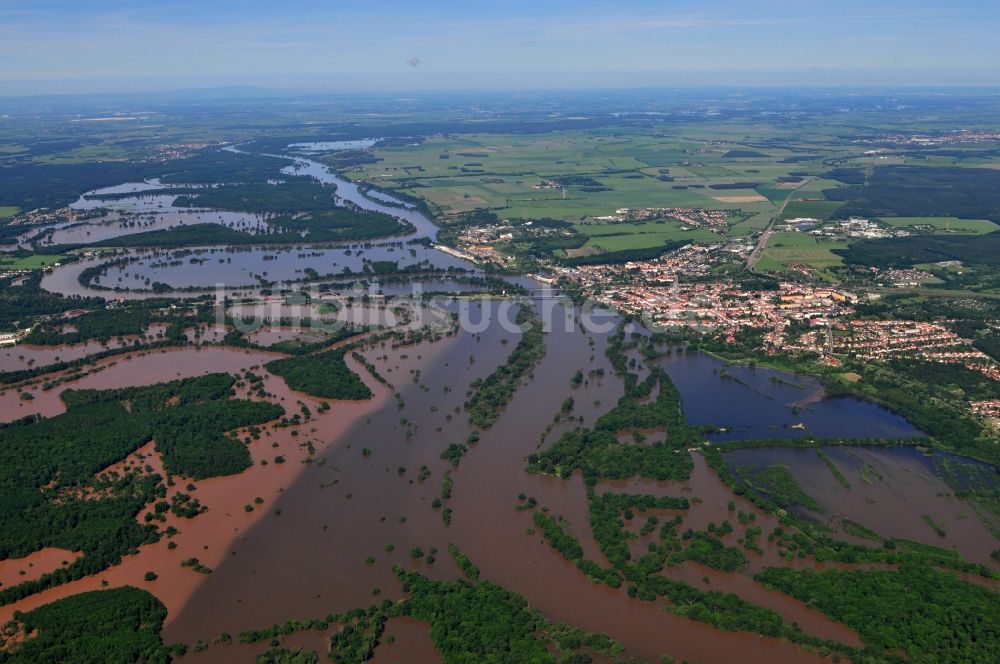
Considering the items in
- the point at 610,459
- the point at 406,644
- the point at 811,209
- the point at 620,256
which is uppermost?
the point at 811,209

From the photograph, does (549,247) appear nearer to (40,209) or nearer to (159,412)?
(159,412)

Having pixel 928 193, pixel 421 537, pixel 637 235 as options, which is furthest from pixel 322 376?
pixel 928 193

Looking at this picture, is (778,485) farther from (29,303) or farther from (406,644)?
(29,303)

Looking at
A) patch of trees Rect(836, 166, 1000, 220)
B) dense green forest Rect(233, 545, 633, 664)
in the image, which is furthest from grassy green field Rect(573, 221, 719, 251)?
dense green forest Rect(233, 545, 633, 664)

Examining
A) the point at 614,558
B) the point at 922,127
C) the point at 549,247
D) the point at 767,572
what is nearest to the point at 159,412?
the point at 614,558

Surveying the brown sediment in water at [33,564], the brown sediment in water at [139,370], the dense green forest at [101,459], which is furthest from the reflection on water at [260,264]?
the brown sediment in water at [33,564]

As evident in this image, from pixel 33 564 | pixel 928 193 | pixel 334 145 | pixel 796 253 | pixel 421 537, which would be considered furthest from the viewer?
pixel 334 145
